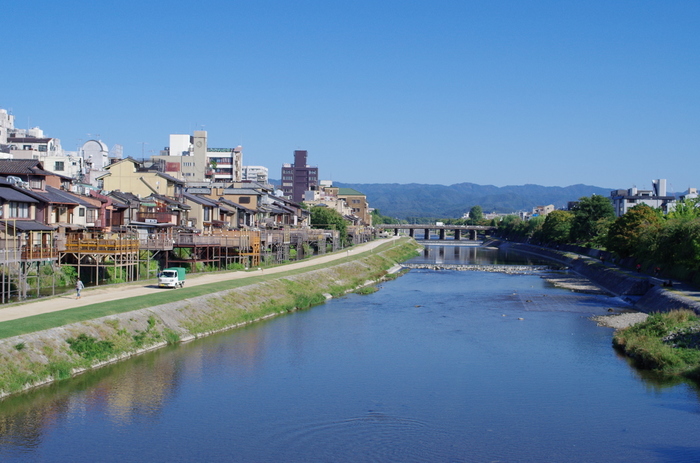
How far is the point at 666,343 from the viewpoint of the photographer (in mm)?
31797

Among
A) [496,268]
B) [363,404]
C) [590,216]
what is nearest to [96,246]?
[363,404]

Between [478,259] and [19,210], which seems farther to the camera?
[478,259]

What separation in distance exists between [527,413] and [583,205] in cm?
8970

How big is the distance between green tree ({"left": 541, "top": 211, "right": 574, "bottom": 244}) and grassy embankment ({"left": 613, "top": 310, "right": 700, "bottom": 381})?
82.1 meters

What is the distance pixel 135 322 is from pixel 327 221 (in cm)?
7402

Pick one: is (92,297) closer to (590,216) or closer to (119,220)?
(119,220)

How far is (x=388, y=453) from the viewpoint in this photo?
1920 centimetres

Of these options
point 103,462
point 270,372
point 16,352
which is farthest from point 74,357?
point 103,462

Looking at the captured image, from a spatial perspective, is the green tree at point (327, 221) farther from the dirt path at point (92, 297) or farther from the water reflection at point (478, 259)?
the dirt path at point (92, 297)

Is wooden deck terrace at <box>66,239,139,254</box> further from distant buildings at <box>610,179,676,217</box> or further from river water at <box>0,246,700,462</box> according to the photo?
distant buildings at <box>610,179,676,217</box>

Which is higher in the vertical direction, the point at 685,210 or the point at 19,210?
the point at 685,210

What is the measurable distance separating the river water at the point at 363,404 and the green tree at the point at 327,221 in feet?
219

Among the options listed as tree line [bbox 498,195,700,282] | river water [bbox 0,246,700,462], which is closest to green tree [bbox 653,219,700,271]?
tree line [bbox 498,195,700,282]

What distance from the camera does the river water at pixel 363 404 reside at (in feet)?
63.9
